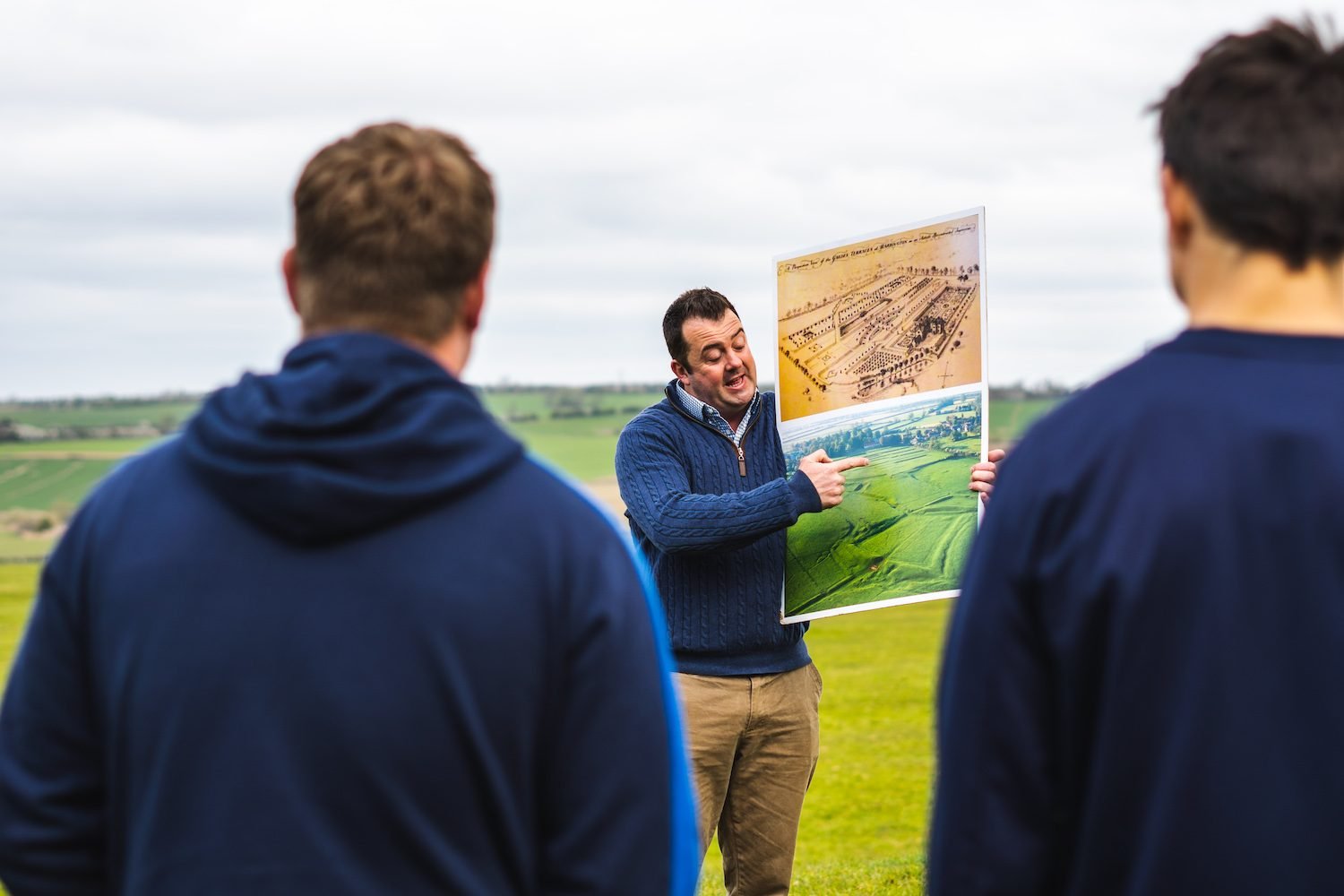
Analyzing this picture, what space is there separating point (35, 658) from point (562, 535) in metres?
0.72

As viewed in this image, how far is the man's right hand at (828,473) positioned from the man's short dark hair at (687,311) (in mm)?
684

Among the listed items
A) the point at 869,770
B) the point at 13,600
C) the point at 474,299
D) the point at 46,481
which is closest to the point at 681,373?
the point at 474,299

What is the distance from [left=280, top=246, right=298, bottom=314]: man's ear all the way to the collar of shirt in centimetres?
307

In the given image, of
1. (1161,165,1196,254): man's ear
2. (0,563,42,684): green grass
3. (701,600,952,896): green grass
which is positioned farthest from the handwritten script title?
(0,563,42,684): green grass

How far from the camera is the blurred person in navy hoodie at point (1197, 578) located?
1549mm

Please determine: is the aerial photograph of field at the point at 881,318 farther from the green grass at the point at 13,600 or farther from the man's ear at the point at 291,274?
the green grass at the point at 13,600

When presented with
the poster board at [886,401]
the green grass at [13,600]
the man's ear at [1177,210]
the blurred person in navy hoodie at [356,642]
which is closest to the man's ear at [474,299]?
the blurred person in navy hoodie at [356,642]

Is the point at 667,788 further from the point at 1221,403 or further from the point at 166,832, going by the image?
the point at 1221,403

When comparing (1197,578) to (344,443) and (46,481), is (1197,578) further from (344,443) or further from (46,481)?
(46,481)

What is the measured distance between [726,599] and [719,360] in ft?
2.87

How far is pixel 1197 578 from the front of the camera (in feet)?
5.09

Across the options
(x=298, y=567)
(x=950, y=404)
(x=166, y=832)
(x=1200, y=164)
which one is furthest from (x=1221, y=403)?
(x=950, y=404)

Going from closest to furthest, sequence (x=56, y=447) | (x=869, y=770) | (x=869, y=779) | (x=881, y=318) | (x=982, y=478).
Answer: (x=982, y=478) → (x=881, y=318) → (x=869, y=779) → (x=869, y=770) → (x=56, y=447)

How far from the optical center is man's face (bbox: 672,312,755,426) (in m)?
4.82
